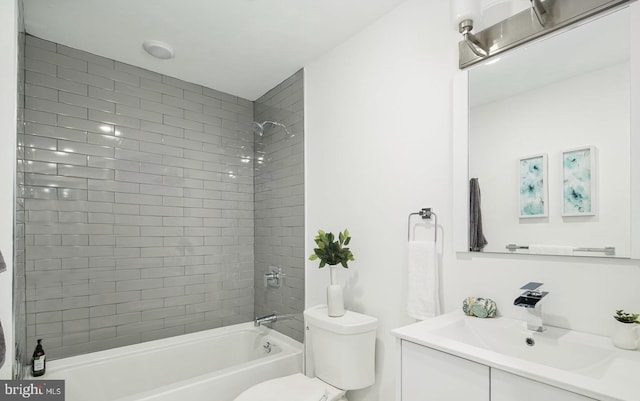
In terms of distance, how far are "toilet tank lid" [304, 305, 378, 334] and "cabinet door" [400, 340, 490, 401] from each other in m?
0.55

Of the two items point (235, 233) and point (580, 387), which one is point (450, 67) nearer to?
point (580, 387)

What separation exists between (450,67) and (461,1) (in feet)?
1.01

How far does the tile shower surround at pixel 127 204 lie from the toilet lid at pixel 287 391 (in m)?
1.20

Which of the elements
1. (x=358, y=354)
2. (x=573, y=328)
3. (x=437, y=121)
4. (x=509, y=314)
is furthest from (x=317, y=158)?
(x=573, y=328)

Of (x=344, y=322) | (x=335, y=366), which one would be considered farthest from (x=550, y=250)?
(x=335, y=366)

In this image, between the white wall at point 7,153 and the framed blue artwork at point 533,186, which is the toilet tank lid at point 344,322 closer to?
the framed blue artwork at point 533,186

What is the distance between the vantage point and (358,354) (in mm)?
1854

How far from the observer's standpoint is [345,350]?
1835 mm

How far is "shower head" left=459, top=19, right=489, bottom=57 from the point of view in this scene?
147 centimetres

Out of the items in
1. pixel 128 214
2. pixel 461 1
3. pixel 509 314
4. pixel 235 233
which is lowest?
pixel 509 314

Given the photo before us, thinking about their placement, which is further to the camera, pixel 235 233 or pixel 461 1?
pixel 235 233

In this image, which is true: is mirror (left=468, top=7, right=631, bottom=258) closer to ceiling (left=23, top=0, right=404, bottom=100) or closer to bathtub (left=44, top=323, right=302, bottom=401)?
ceiling (left=23, top=0, right=404, bottom=100)

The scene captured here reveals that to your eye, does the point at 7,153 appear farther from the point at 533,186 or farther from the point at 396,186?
the point at 533,186

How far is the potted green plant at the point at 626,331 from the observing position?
42.8 inches
